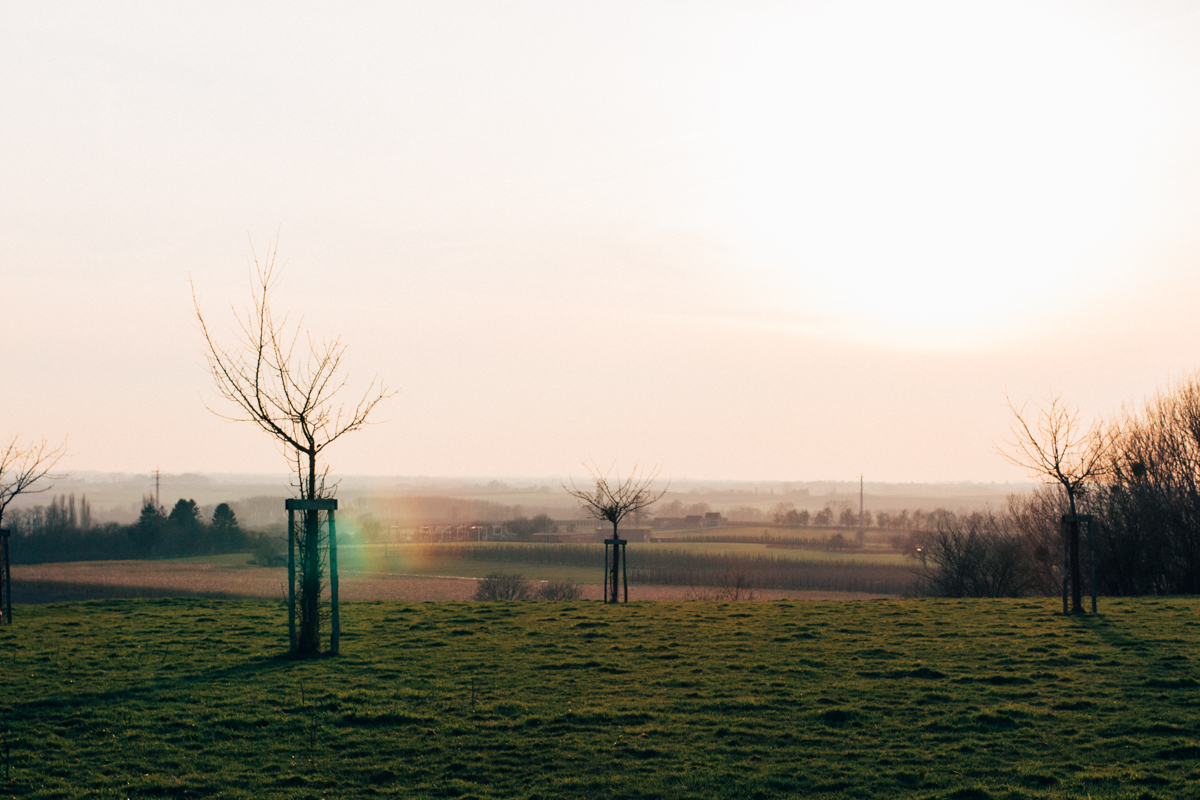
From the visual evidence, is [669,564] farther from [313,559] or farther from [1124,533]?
[313,559]

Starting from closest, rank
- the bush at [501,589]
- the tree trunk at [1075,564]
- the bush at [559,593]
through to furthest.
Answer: the tree trunk at [1075,564] → the bush at [501,589] → the bush at [559,593]

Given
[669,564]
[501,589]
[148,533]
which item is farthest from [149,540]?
[669,564]

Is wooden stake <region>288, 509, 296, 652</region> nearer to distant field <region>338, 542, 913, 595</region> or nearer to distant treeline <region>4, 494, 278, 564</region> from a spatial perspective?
distant field <region>338, 542, 913, 595</region>

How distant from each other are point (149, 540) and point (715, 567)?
6307 cm

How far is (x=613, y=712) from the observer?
11.0 metres

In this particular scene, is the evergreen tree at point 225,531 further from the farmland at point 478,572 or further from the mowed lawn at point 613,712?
the mowed lawn at point 613,712

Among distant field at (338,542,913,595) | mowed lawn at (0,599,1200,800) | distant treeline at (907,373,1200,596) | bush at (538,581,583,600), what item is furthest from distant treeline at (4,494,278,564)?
mowed lawn at (0,599,1200,800)

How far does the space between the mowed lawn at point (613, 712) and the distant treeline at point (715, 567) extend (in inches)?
2423

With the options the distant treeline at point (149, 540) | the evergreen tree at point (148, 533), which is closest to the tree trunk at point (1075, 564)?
the distant treeline at point (149, 540)

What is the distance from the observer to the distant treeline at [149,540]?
92312mm

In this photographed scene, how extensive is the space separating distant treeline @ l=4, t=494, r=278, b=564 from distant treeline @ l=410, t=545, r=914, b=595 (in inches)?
971

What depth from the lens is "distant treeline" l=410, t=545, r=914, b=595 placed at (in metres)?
86.1

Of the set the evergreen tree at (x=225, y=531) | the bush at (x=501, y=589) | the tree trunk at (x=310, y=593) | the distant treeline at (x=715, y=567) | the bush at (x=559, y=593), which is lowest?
the distant treeline at (x=715, y=567)

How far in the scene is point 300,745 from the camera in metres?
9.55
